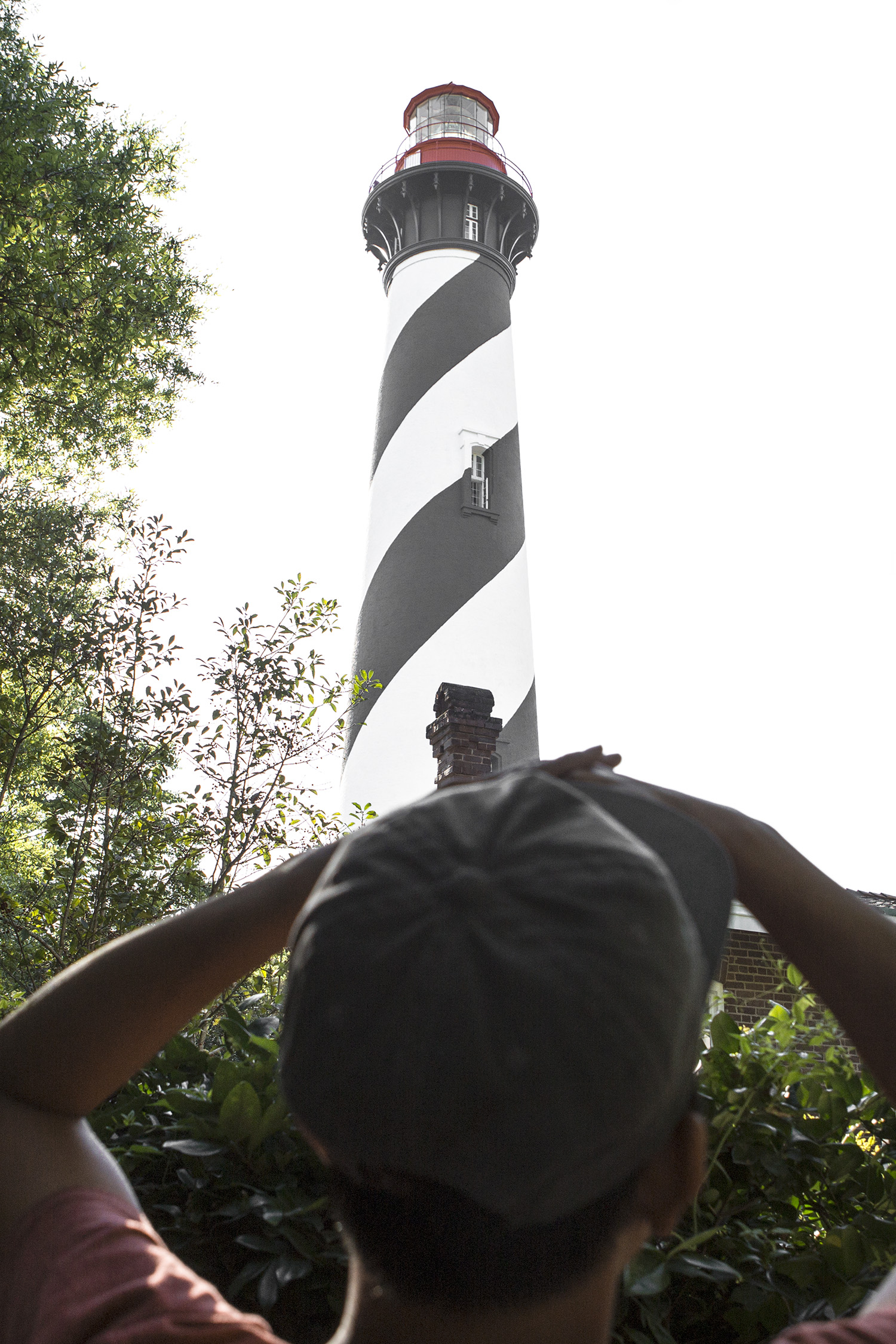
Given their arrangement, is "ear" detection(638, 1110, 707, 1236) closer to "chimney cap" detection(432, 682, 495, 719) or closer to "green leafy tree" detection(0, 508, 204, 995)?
"green leafy tree" detection(0, 508, 204, 995)

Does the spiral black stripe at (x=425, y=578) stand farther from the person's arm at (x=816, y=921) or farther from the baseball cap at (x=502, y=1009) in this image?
the baseball cap at (x=502, y=1009)

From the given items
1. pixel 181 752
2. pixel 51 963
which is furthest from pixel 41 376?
pixel 51 963

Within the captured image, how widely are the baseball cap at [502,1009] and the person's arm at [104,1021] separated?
0.21m

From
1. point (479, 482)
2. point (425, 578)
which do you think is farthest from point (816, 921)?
point (479, 482)

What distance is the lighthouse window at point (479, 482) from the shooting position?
12680mm

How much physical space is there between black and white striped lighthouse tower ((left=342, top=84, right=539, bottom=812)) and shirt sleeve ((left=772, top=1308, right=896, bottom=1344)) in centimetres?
997

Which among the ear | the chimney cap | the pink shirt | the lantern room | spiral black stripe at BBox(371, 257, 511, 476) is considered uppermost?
the lantern room

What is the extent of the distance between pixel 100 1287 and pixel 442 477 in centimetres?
1220

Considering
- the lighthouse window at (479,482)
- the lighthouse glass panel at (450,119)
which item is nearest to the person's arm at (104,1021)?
the lighthouse window at (479,482)

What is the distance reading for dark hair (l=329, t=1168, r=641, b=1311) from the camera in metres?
0.62

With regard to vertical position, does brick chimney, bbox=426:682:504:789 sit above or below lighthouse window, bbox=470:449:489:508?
below

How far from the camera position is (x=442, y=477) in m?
12.6

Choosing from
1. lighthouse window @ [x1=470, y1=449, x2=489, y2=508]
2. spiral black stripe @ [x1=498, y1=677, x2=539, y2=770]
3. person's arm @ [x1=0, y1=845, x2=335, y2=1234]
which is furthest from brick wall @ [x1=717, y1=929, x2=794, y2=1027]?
lighthouse window @ [x1=470, y1=449, x2=489, y2=508]

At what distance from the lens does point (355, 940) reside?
649mm
